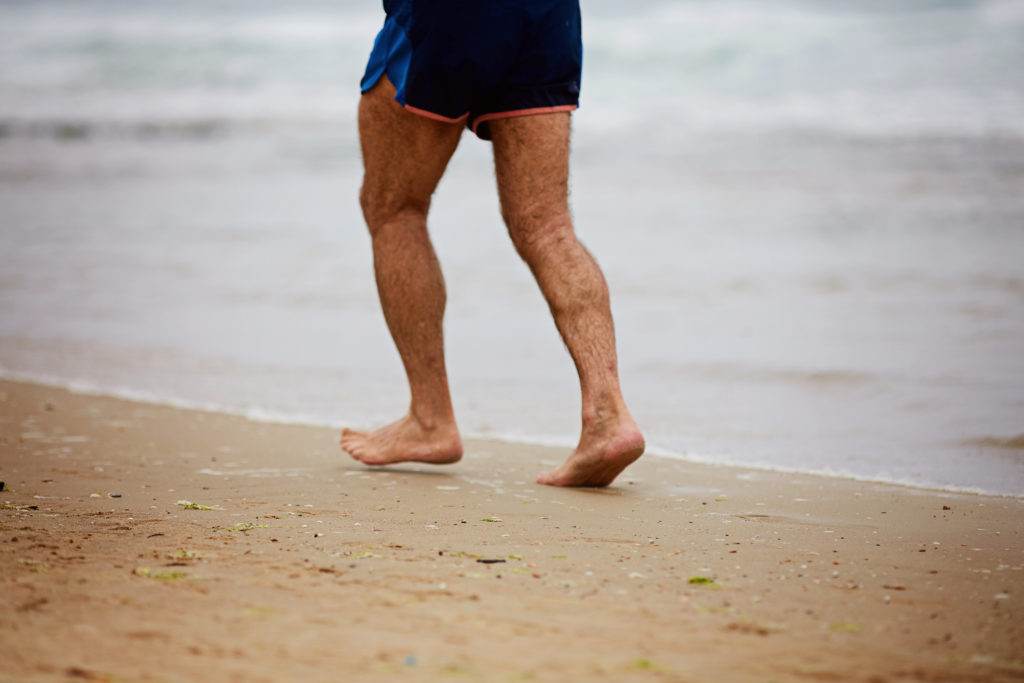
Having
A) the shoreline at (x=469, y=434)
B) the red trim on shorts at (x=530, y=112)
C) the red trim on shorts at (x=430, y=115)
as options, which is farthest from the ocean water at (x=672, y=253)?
the red trim on shorts at (x=430, y=115)

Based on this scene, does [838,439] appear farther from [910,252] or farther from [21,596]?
[910,252]

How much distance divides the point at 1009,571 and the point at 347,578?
44.6 inches

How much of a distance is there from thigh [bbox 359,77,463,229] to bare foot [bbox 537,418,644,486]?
77 cm

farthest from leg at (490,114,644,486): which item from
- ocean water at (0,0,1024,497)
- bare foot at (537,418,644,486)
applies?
ocean water at (0,0,1024,497)

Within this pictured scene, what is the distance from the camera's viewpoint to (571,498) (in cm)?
232

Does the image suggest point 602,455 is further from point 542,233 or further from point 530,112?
point 530,112

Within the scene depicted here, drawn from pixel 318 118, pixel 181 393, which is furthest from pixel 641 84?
pixel 181 393

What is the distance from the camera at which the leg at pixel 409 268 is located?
8.19 ft

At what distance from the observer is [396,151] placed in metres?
2.50

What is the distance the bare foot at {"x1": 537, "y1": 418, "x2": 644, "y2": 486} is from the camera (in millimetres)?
2283

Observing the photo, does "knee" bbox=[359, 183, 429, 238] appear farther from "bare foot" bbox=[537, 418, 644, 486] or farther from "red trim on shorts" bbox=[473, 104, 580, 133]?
"bare foot" bbox=[537, 418, 644, 486]

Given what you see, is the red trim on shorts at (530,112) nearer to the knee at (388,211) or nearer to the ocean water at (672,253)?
the knee at (388,211)

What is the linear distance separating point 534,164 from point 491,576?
3.85ft

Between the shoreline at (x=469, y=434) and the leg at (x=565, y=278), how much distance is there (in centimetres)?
47
